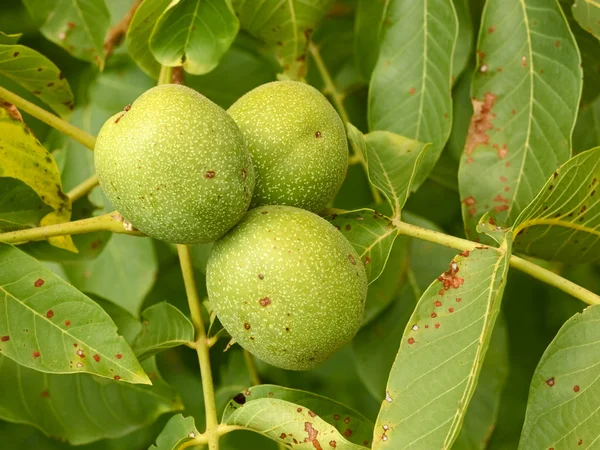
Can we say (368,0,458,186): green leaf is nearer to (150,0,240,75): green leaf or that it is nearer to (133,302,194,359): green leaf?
(150,0,240,75): green leaf

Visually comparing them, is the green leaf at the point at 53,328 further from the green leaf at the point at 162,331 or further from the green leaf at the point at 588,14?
the green leaf at the point at 588,14

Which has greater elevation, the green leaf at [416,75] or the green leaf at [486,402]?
the green leaf at [416,75]

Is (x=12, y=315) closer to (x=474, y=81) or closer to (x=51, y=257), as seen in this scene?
(x=51, y=257)

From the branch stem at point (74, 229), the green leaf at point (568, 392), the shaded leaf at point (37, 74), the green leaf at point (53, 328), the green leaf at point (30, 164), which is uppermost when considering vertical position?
the shaded leaf at point (37, 74)

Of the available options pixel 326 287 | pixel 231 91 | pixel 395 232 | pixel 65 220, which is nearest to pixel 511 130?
pixel 395 232

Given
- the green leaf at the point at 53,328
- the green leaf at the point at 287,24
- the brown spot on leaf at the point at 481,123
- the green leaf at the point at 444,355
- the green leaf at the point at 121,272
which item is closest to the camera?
the green leaf at the point at 444,355

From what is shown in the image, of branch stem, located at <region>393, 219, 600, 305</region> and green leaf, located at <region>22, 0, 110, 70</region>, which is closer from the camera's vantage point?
branch stem, located at <region>393, 219, 600, 305</region>

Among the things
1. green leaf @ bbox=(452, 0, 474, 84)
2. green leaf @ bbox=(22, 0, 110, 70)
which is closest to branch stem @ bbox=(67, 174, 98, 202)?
green leaf @ bbox=(22, 0, 110, 70)

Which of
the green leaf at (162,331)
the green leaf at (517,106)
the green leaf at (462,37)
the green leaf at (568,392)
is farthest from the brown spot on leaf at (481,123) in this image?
the green leaf at (162,331)
